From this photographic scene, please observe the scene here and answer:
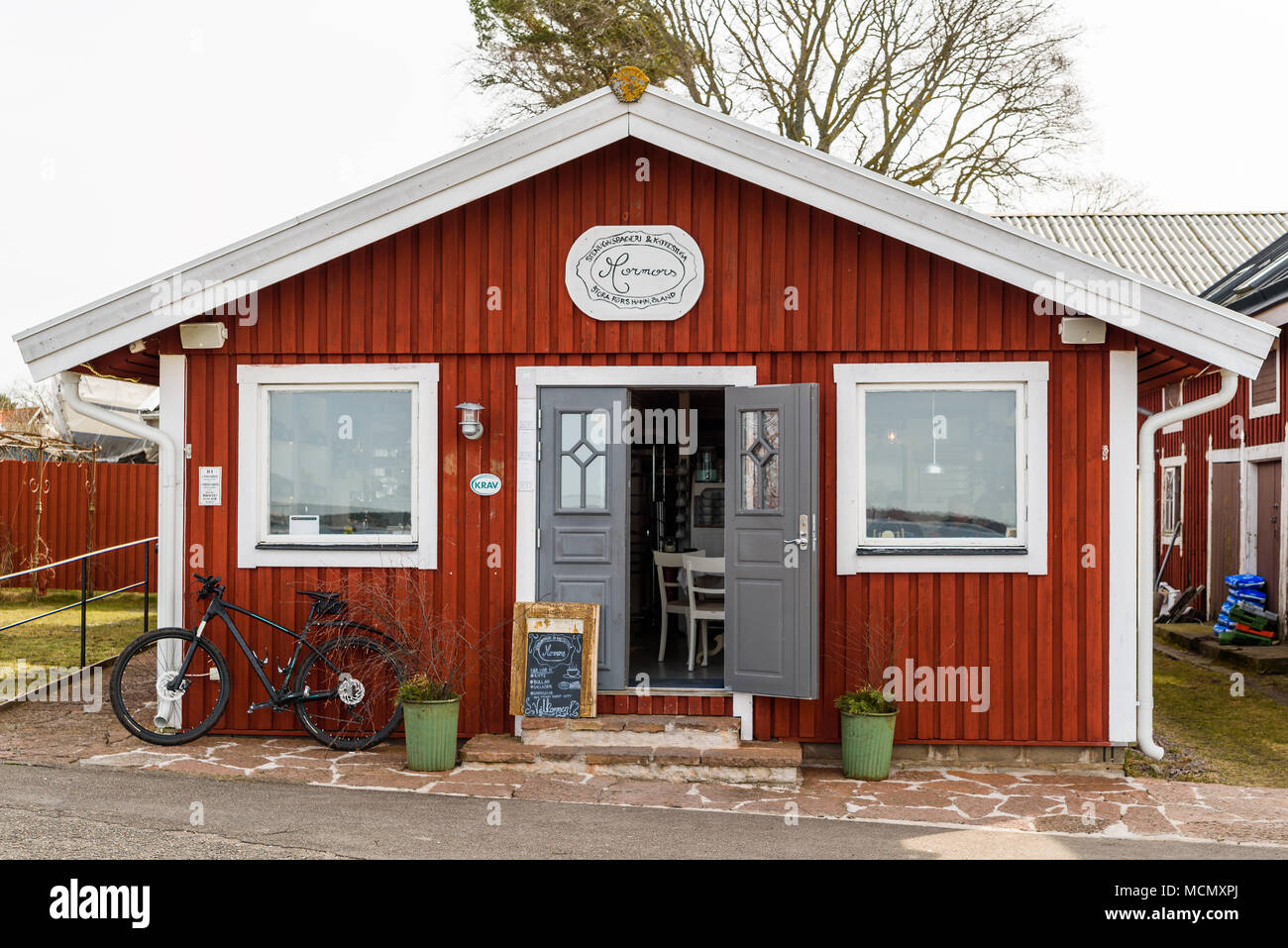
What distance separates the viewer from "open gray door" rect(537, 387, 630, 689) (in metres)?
7.36

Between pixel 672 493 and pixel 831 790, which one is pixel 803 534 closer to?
pixel 831 790

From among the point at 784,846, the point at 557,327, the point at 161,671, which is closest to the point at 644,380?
the point at 557,327

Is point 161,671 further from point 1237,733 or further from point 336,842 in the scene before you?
point 1237,733

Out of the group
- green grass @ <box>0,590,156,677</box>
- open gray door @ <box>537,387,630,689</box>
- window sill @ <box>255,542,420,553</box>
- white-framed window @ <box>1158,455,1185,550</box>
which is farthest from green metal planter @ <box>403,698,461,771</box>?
white-framed window @ <box>1158,455,1185,550</box>

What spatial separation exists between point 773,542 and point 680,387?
119cm

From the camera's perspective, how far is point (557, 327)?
7.34 m

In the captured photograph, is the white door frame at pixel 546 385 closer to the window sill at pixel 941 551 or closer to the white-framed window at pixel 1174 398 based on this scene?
the window sill at pixel 941 551

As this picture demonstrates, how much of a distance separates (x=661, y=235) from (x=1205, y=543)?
9800 millimetres

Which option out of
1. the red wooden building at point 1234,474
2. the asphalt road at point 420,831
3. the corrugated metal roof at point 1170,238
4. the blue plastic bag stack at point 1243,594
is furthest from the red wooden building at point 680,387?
the corrugated metal roof at point 1170,238

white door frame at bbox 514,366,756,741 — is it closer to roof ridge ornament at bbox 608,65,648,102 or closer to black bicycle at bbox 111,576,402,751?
black bicycle at bbox 111,576,402,751

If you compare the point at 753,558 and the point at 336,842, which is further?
the point at 753,558
